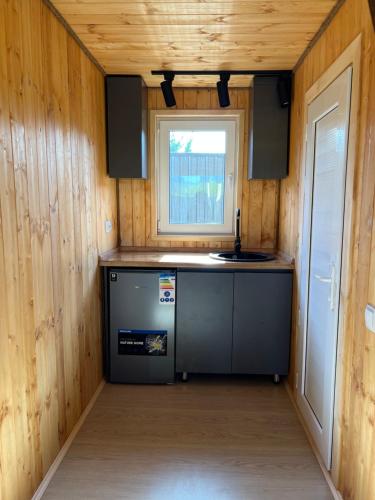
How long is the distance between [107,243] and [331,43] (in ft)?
6.53

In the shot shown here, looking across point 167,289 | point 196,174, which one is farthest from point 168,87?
point 167,289

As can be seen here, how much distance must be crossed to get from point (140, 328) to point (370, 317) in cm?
169

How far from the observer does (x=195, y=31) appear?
6.41 ft

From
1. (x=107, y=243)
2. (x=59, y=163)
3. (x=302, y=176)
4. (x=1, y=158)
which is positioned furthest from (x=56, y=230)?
(x=302, y=176)

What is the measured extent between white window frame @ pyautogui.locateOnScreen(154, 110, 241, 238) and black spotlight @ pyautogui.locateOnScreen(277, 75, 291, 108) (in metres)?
0.47

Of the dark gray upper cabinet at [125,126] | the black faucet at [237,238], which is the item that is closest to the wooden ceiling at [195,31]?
the dark gray upper cabinet at [125,126]

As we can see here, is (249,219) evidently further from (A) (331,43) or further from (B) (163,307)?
(A) (331,43)

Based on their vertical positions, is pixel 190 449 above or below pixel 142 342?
below

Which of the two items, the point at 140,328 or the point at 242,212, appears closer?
the point at 140,328

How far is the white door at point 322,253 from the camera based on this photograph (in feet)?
5.31

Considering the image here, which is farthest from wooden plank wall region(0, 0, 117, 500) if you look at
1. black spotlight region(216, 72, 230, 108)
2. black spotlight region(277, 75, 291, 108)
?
black spotlight region(277, 75, 291, 108)

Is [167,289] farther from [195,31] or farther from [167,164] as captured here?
[195,31]

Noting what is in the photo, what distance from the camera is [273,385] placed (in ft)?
8.70

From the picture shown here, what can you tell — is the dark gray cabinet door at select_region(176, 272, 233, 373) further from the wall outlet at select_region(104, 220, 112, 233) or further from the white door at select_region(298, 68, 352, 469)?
the wall outlet at select_region(104, 220, 112, 233)
